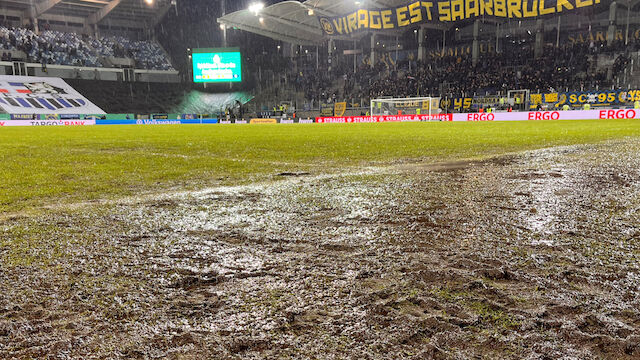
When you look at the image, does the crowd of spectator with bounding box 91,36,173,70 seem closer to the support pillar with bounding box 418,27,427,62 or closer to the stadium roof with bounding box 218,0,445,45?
the stadium roof with bounding box 218,0,445,45

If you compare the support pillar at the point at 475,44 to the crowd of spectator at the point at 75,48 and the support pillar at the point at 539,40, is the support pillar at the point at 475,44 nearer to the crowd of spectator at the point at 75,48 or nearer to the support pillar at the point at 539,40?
the support pillar at the point at 539,40

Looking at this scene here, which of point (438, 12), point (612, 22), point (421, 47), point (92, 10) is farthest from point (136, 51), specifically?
point (612, 22)

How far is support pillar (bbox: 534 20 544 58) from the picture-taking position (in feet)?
115

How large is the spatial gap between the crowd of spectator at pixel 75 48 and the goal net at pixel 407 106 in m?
29.3

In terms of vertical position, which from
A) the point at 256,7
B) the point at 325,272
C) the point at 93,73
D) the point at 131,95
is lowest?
the point at 325,272

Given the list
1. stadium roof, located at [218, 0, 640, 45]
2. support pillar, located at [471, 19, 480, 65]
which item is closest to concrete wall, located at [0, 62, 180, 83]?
stadium roof, located at [218, 0, 640, 45]

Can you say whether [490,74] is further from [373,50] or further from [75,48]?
[75,48]

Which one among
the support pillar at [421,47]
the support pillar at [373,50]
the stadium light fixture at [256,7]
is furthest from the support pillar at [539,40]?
the stadium light fixture at [256,7]

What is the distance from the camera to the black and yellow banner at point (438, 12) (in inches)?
1145

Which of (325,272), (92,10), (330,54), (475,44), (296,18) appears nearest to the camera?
(325,272)

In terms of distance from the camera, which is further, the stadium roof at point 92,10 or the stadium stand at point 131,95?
the stadium roof at point 92,10

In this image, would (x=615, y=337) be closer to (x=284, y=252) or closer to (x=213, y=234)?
(x=284, y=252)

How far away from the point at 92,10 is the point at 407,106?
3805 centimetres

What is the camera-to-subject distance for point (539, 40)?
35281mm
